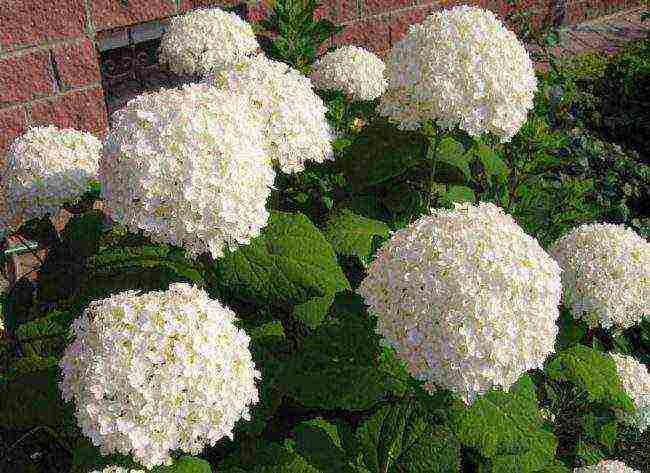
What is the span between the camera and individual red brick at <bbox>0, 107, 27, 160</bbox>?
12.6 ft

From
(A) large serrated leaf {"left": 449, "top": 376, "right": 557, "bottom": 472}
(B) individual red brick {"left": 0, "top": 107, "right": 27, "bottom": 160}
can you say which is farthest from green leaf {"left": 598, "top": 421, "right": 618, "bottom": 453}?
(B) individual red brick {"left": 0, "top": 107, "right": 27, "bottom": 160}

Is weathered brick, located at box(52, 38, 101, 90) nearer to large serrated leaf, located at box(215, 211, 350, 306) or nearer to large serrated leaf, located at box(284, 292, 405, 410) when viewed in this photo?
large serrated leaf, located at box(215, 211, 350, 306)

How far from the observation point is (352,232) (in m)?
2.32

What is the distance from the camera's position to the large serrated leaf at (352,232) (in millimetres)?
2262

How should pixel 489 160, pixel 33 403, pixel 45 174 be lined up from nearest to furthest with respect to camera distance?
pixel 33 403 < pixel 45 174 < pixel 489 160

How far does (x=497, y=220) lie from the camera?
1849mm

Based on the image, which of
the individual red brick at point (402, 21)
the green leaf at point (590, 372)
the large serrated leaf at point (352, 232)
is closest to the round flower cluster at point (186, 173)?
the large serrated leaf at point (352, 232)

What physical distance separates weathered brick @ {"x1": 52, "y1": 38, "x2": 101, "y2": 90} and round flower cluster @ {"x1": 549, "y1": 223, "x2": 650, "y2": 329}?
9.40ft

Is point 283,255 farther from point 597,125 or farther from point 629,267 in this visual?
point 597,125

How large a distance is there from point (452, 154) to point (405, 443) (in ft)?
3.95

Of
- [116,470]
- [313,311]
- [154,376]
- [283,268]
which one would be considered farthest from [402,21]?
[116,470]

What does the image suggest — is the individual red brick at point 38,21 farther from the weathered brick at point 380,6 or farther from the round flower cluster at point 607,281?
the round flower cluster at point 607,281

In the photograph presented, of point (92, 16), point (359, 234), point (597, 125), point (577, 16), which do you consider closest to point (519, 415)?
point (359, 234)

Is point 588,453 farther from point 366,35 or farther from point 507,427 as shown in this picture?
point 366,35
